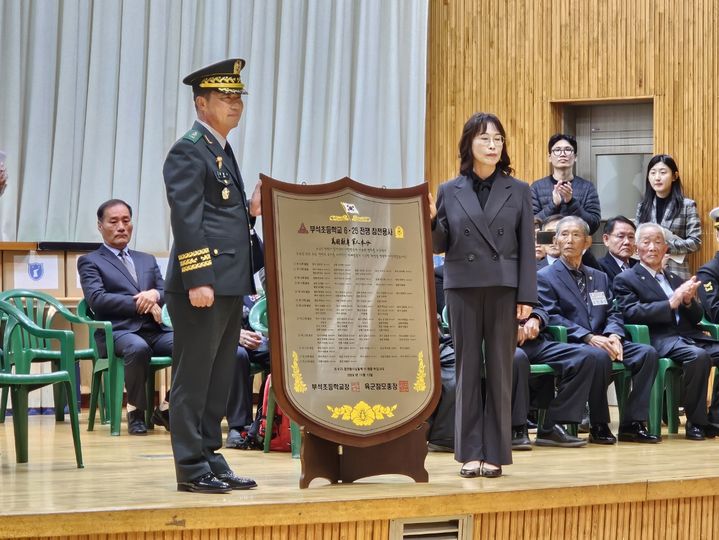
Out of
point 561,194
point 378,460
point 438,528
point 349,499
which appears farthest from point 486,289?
point 561,194

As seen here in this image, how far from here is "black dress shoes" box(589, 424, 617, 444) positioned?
5.78 meters

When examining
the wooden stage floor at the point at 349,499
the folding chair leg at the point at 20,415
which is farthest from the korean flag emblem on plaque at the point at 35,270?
the folding chair leg at the point at 20,415

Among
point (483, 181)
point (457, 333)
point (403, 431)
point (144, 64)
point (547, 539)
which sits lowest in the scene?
point (547, 539)

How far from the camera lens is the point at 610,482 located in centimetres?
415

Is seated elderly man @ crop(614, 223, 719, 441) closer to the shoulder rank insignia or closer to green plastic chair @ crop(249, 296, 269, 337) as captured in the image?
green plastic chair @ crop(249, 296, 269, 337)

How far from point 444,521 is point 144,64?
4.87 metres

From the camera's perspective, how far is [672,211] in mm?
7902

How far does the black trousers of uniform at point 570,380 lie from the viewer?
5.73 m

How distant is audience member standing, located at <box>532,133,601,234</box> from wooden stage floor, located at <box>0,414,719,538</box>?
276 cm

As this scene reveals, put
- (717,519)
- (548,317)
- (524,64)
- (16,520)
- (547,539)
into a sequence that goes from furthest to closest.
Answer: (524,64) → (548,317) → (717,519) → (547,539) → (16,520)

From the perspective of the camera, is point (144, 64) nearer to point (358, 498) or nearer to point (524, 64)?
point (524, 64)

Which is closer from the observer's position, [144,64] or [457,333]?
[457,333]

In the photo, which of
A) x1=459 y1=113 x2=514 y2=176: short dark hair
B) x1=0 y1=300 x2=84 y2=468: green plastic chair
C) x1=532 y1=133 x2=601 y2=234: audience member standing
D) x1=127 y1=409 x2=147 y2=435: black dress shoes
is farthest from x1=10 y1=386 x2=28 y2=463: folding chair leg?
x1=532 y1=133 x2=601 y2=234: audience member standing

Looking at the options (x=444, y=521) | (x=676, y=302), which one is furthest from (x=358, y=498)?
(x=676, y=302)
